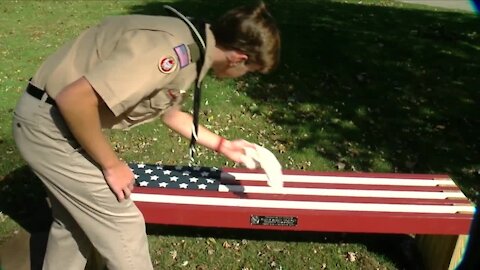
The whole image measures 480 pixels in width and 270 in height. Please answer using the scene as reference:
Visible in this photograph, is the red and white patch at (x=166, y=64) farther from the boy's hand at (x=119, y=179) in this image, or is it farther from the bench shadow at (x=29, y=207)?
the bench shadow at (x=29, y=207)

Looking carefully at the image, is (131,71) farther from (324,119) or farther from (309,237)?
(324,119)

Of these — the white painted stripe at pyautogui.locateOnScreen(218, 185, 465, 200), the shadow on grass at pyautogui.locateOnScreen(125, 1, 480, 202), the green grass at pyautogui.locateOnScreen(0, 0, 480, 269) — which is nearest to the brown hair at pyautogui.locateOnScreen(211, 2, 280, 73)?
the white painted stripe at pyautogui.locateOnScreen(218, 185, 465, 200)

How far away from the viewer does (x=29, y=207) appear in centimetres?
412

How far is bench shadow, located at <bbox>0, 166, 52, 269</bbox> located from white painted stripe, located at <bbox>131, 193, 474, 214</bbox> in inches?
33.9

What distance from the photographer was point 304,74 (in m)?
7.56

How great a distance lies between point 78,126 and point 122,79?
262mm

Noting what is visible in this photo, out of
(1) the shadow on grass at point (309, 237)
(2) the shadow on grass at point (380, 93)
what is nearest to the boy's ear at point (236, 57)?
(1) the shadow on grass at point (309, 237)

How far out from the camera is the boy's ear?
2.24 metres

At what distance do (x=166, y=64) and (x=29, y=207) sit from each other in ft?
8.47

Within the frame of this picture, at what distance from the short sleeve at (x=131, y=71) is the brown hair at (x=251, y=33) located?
0.26 meters

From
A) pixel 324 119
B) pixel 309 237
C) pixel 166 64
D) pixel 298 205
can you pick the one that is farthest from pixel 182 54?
pixel 324 119

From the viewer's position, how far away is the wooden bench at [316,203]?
10.6 ft

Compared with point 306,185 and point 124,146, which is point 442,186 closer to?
point 306,185

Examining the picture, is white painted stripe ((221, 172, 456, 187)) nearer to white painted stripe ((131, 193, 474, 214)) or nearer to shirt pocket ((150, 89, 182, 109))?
white painted stripe ((131, 193, 474, 214))
